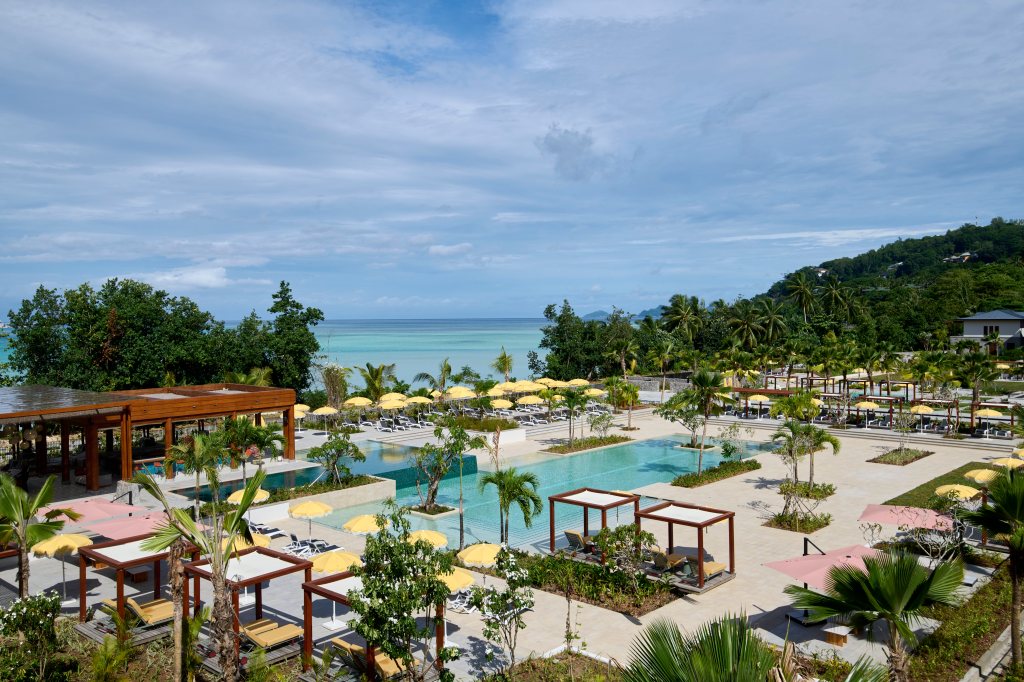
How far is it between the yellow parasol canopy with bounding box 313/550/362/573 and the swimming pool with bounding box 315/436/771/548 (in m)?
6.71

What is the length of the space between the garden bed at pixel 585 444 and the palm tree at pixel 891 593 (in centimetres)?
2220

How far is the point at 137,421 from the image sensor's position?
76.3ft

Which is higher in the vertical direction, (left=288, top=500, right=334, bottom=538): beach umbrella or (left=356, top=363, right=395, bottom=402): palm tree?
(left=356, top=363, right=395, bottom=402): palm tree

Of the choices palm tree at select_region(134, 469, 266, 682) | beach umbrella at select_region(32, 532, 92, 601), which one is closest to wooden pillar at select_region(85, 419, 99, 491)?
beach umbrella at select_region(32, 532, 92, 601)

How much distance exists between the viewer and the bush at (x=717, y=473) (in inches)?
971

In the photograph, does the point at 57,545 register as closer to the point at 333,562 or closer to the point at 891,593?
the point at 333,562

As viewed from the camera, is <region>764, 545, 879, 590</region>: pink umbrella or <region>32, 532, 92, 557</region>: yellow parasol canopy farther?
<region>32, 532, 92, 557</region>: yellow parasol canopy

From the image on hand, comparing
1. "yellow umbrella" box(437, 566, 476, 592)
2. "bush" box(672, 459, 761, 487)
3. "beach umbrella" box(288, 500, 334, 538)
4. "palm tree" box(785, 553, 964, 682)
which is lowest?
"bush" box(672, 459, 761, 487)

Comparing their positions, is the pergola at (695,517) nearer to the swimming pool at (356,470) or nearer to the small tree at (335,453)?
the small tree at (335,453)

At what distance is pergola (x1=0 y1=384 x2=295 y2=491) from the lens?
20.5 metres

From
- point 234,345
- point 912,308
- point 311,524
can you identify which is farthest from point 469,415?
point 912,308

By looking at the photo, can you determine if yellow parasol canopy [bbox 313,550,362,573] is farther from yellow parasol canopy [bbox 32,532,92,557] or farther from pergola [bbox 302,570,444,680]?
yellow parasol canopy [bbox 32,532,92,557]

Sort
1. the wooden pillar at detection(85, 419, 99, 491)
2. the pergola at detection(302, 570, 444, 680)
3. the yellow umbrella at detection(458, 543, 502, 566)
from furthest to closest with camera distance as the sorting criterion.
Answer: the wooden pillar at detection(85, 419, 99, 491)
the yellow umbrella at detection(458, 543, 502, 566)
the pergola at detection(302, 570, 444, 680)

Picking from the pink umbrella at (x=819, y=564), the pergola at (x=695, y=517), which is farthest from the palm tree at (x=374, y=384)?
the pink umbrella at (x=819, y=564)
